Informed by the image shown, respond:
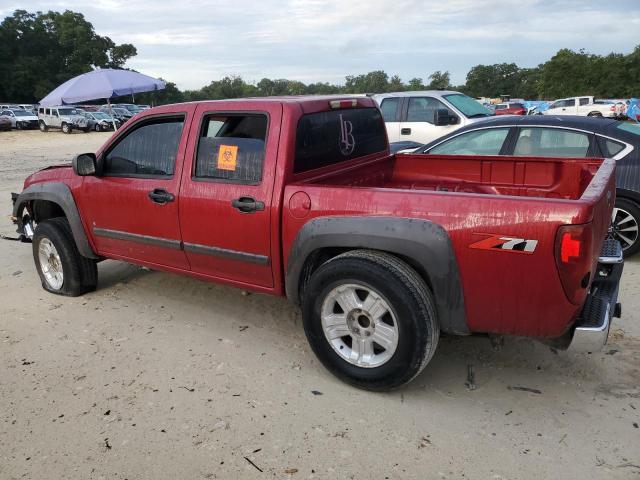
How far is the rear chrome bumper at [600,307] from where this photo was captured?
8.50 feet

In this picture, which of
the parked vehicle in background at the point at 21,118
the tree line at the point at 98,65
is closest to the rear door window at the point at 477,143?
the parked vehicle in background at the point at 21,118

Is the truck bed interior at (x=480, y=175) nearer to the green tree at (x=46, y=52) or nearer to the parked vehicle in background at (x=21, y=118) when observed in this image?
the parked vehicle in background at (x=21, y=118)

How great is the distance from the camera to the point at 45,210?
4.89 m

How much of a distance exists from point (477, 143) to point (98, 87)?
30.0 feet

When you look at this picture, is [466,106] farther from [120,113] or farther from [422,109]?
[120,113]

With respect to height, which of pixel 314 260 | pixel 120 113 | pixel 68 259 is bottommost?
pixel 68 259

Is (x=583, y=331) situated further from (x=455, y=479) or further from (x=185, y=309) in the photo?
(x=185, y=309)

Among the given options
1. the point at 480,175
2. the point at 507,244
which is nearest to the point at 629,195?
the point at 480,175

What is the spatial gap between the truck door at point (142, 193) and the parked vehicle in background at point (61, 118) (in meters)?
30.4

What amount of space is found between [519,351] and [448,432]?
1.10 m

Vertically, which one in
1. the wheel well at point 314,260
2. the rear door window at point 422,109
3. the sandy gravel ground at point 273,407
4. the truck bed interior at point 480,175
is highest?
the rear door window at point 422,109

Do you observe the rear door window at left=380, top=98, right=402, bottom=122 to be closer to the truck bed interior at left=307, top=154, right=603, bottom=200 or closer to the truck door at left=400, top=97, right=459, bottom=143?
the truck door at left=400, top=97, right=459, bottom=143

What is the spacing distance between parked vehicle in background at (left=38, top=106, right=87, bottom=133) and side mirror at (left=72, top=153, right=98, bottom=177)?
30.5m

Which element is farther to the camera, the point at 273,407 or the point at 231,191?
the point at 231,191
